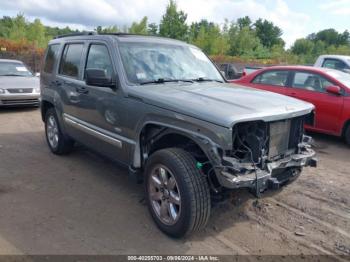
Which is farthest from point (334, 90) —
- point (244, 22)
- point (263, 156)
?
point (244, 22)

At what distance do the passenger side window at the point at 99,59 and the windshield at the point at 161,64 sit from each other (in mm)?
236

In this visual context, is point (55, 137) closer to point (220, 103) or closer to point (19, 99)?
point (220, 103)

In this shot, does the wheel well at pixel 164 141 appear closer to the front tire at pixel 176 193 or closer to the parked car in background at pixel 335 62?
the front tire at pixel 176 193

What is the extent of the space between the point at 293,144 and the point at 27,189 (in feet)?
11.2

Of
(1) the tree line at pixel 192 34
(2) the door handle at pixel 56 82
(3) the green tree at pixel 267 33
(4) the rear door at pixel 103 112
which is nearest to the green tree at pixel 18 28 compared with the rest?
(1) the tree line at pixel 192 34

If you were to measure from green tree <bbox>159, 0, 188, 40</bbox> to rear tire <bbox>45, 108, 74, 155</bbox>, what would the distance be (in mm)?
27765

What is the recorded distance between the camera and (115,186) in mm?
4789

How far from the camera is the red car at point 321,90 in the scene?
6922mm

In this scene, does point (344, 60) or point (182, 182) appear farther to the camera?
point (344, 60)

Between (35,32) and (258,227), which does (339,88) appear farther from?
(35,32)

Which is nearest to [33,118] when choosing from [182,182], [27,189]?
[27,189]

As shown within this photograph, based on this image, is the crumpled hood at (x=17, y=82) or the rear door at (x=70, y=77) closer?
the rear door at (x=70, y=77)

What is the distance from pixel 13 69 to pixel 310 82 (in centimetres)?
911

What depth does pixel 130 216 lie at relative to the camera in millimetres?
3947
